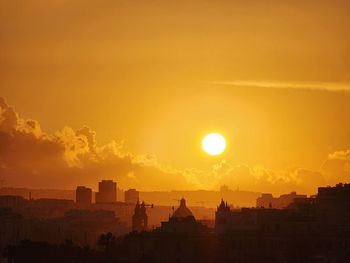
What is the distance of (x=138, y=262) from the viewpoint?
Result: 199 meters

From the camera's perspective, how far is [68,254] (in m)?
198

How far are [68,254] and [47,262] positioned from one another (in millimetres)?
5212

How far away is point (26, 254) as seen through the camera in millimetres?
198625

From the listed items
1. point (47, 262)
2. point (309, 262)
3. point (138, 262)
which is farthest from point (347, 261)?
point (47, 262)

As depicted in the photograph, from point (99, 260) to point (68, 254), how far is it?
5.16m

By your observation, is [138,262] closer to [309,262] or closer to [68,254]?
[68,254]

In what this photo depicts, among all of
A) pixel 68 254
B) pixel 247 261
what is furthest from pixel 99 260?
pixel 247 261

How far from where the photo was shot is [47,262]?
19412cm

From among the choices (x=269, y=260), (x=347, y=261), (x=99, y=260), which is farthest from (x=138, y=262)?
(x=347, y=261)

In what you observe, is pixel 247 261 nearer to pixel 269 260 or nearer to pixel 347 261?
pixel 269 260

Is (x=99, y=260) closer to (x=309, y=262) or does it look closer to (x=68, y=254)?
(x=68, y=254)

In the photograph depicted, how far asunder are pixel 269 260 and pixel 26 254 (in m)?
38.6

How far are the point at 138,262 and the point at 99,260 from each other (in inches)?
249

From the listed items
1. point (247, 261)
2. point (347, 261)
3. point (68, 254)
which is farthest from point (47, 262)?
point (347, 261)
